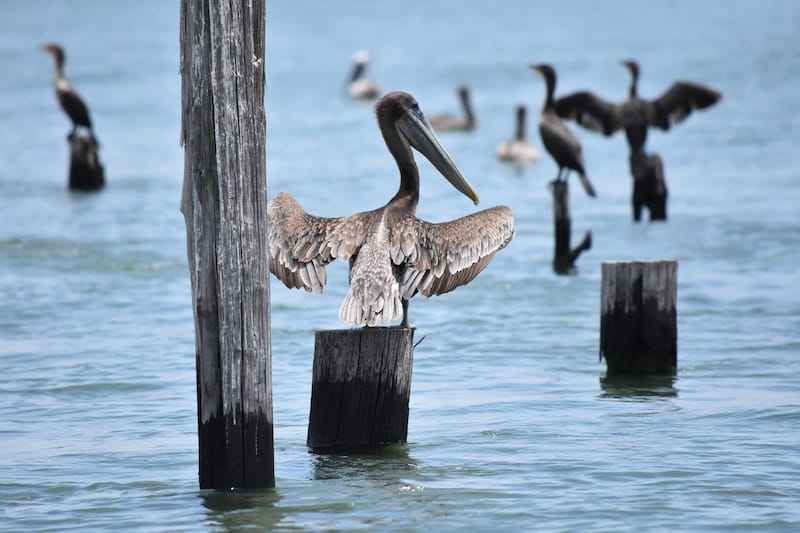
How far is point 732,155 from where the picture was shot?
776 inches

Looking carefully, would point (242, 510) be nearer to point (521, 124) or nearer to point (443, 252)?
point (443, 252)

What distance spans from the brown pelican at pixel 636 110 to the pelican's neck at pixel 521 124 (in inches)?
310

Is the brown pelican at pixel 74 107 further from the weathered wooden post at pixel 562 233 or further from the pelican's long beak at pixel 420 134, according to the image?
the pelican's long beak at pixel 420 134

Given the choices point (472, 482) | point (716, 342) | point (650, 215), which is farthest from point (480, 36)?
point (472, 482)

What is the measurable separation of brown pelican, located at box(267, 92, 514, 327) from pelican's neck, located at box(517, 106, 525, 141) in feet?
52.0

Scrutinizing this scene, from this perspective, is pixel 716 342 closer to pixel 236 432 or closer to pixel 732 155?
pixel 236 432

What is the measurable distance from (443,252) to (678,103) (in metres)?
8.46

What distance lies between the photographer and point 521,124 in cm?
2172

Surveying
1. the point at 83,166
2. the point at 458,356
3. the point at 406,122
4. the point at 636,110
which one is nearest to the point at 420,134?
the point at 406,122

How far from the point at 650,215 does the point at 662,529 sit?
963cm

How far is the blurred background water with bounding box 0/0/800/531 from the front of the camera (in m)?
4.98

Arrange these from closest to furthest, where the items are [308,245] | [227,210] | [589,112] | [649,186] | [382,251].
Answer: [227,210]
[382,251]
[308,245]
[589,112]
[649,186]

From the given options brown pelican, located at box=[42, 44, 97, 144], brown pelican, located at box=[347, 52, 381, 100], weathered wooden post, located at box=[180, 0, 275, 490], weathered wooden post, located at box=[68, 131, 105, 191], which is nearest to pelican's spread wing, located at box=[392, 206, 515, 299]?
weathered wooden post, located at box=[180, 0, 275, 490]

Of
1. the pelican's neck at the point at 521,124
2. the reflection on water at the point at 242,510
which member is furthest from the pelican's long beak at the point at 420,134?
the pelican's neck at the point at 521,124
